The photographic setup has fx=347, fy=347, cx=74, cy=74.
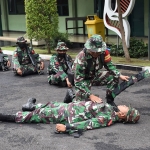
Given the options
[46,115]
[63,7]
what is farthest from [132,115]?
[63,7]

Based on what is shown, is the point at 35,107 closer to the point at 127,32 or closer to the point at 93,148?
the point at 93,148

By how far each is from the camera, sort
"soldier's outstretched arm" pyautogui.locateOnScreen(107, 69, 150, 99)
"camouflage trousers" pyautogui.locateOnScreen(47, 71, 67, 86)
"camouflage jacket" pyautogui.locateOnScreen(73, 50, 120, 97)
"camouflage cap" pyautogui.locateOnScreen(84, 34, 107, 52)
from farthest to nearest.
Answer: "camouflage trousers" pyautogui.locateOnScreen(47, 71, 67, 86)
"soldier's outstretched arm" pyautogui.locateOnScreen(107, 69, 150, 99)
"camouflage jacket" pyautogui.locateOnScreen(73, 50, 120, 97)
"camouflage cap" pyautogui.locateOnScreen(84, 34, 107, 52)

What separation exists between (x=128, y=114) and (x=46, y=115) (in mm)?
1223

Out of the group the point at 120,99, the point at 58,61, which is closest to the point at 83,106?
the point at 120,99

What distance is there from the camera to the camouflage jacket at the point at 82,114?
4.95 metres

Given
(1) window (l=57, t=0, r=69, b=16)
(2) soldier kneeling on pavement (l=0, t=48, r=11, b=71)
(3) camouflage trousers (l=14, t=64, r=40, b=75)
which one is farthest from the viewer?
(1) window (l=57, t=0, r=69, b=16)

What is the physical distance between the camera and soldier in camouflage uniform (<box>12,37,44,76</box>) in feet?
30.1

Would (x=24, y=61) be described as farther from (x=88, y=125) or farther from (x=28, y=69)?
(x=88, y=125)

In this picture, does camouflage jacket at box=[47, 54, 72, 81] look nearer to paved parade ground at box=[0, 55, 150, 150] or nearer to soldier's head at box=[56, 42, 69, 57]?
soldier's head at box=[56, 42, 69, 57]

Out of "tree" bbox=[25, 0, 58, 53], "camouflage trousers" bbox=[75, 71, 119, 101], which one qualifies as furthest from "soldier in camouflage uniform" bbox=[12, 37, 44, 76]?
"camouflage trousers" bbox=[75, 71, 119, 101]

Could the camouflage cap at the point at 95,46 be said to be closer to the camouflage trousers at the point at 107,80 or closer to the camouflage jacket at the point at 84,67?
the camouflage jacket at the point at 84,67

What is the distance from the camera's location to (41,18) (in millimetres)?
12453

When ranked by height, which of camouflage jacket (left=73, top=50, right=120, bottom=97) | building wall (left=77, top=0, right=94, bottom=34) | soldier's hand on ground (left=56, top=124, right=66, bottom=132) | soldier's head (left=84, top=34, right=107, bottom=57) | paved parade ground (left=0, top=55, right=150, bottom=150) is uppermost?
building wall (left=77, top=0, right=94, bottom=34)

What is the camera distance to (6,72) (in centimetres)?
1019
